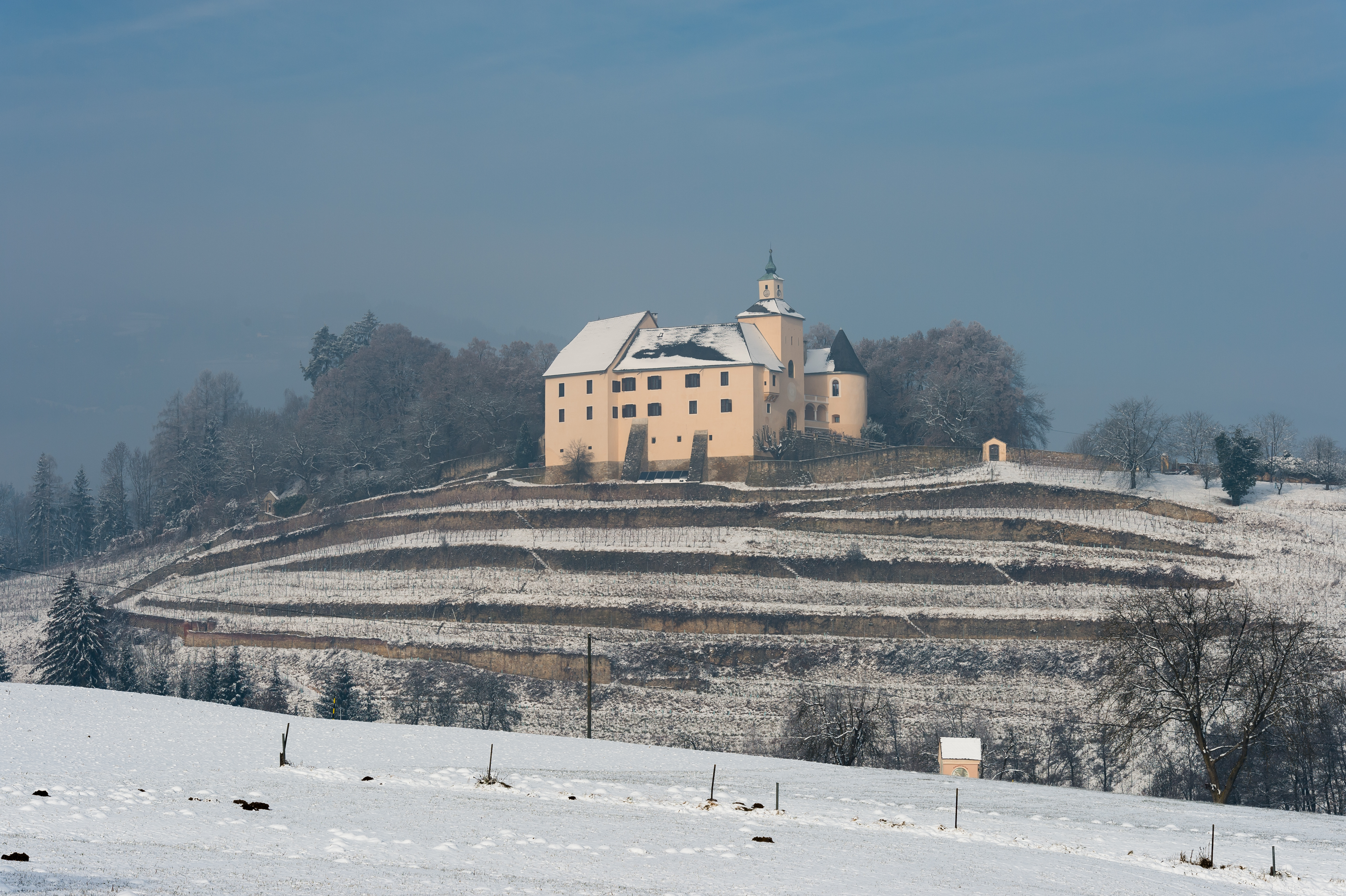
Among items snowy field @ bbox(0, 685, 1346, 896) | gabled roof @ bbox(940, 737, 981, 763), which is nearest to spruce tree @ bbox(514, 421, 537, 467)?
gabled roof @ bbox(940, 737, 981, 763)

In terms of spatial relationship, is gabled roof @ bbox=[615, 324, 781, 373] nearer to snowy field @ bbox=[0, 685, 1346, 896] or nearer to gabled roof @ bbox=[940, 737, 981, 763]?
gabled roof @ bbox=[940, 737, 981, 763]

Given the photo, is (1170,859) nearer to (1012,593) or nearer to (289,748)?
(289,748)

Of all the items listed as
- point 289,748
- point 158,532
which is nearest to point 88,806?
point 289,748

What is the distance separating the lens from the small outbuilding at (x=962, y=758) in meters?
37.3

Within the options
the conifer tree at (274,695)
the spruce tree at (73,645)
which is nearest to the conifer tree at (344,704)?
the conifer tree at (274,695)

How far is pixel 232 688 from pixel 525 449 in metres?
30.9

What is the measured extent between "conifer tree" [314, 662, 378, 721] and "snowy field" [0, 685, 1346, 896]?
16.5m

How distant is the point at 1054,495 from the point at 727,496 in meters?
16.5

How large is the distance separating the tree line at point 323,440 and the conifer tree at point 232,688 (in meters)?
29.6

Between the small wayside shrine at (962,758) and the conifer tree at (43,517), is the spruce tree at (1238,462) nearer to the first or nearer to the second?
the small wayside shrine at (962,758)

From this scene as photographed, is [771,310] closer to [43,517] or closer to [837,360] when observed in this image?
[837,360]

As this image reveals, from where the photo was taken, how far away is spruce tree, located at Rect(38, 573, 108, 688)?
5038 centimetres

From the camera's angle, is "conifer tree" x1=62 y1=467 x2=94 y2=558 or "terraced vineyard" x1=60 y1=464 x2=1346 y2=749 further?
"conifer tree" x1=62 y1=467 x2=94 y2=558

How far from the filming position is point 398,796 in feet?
73.2
